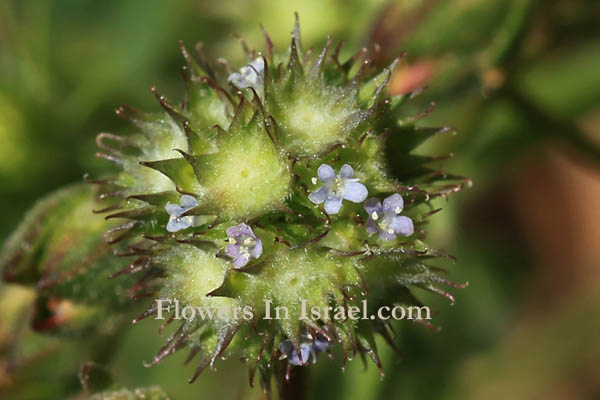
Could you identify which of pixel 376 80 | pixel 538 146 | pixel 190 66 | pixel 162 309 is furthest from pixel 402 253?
pixel 538 146

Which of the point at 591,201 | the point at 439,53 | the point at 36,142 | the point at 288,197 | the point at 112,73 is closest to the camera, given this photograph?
the point at 288,197

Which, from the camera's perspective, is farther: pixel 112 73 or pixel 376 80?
pixel 112 73

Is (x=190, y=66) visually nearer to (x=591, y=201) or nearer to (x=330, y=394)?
(x=330, y=394)

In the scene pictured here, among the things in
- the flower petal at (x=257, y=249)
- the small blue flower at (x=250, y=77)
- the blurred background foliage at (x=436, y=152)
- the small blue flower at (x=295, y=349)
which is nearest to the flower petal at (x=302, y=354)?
the small blue flower at (x=295, y=349)

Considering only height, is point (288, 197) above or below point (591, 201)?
below

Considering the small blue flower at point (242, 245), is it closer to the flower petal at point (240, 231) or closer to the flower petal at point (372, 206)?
the flower petal at point (240, 231)

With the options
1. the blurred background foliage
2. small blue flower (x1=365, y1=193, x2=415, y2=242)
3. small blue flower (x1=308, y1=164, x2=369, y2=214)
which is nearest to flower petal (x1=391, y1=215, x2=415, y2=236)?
small blue flower (x1=365, y1=193, x2=415, y2=242)

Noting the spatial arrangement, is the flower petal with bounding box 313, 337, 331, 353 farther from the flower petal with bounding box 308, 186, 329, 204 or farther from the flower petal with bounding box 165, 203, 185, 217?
the flower petal with bounding box 165, 203, 185, 217

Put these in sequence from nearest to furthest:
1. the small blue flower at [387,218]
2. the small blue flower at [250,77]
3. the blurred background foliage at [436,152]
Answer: the small blue flower at [387,218] → the small blue flower at [250,77] → the blurred background foliage at [436,152]
